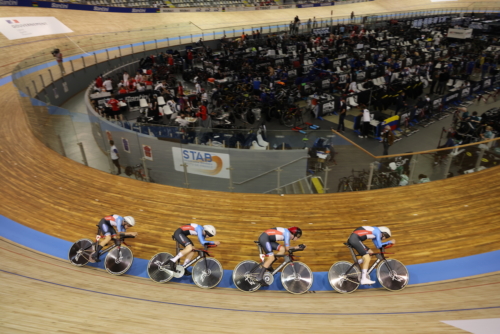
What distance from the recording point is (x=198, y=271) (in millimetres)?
4691

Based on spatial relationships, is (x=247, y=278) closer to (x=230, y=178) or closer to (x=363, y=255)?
(x=363, y=255)

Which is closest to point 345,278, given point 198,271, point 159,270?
point 198,271

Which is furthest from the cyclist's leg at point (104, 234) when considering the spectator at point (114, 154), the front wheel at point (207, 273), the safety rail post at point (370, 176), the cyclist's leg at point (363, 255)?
the safety rail post at point (370, 176)

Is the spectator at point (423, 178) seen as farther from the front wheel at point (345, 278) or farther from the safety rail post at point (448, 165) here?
the front wheel at point (345, 278)

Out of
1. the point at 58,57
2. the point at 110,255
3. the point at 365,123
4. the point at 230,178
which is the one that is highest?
the point at 58,57

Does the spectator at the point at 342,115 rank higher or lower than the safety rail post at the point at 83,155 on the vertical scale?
lower

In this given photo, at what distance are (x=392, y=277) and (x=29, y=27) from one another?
22.2 m

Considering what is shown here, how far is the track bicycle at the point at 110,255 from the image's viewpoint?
4836 mm


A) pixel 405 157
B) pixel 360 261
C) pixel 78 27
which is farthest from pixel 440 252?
pixel 78 27

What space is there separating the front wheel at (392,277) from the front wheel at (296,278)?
0.96 meters

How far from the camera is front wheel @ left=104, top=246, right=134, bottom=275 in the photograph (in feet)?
15.9

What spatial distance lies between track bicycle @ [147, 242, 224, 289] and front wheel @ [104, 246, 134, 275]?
0.36 m

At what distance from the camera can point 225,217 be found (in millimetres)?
6051

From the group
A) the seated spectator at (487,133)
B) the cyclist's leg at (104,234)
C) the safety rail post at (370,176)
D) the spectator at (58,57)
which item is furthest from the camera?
the spectator at (58,57)
